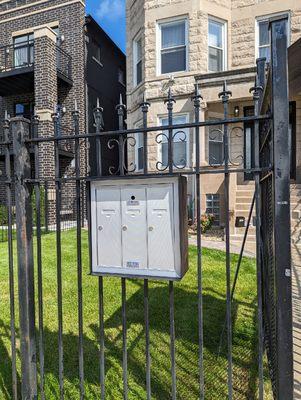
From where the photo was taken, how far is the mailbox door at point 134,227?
196cm

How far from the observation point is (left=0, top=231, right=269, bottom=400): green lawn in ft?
8.39

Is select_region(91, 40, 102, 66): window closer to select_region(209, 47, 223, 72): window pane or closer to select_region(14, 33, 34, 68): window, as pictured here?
select_region(14, 33, 34, 68): window

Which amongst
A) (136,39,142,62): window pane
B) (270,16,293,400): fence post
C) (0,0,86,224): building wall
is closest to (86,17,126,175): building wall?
(0,0,86,224): building wall

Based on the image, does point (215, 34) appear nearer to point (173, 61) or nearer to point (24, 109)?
point (173, 61)

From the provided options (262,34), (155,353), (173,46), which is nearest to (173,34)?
(173,46)

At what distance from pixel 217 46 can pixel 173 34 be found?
1576 millimetres

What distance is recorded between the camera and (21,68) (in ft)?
42.9

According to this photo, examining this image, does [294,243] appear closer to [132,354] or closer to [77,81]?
[132,354]

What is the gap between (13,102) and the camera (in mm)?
14984

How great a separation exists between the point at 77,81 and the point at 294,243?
10918 millimetres

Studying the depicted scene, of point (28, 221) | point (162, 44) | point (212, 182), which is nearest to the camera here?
point (28, 221)

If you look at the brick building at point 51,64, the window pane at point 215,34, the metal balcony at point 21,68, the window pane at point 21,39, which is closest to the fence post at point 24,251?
the brick building at point 51,64

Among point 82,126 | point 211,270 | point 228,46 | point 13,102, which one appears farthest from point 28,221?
point 13,102

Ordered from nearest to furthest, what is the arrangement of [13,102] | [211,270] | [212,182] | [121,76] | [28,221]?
[28,221]
[211,270]
[212,182]
[13,102]
[121,76]
